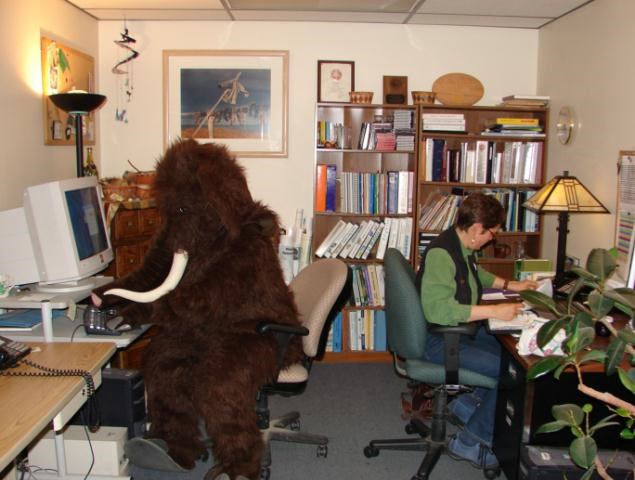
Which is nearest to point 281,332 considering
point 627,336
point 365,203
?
point 627,336

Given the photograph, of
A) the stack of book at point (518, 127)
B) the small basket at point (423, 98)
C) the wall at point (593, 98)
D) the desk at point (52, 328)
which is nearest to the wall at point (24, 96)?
the desk at point (52, 328)

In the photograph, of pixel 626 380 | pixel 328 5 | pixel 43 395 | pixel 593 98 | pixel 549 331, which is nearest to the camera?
pixel 626 380

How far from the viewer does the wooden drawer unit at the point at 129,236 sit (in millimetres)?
3252

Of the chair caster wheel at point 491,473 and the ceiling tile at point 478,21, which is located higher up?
the ceiling tile at point 478,21

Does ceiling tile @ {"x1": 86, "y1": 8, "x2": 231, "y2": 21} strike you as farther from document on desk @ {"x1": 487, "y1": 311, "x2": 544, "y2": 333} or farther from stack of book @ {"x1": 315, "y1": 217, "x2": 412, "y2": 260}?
document on desk @ {"x1": 487, "y1": 311, "x2": 544, "y2": 333}

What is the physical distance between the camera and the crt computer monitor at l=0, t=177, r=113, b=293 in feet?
7.77

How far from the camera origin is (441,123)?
3.83m

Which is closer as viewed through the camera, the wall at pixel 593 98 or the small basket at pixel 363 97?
the wall at pixel 593 98

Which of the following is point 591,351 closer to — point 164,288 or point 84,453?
point 164,288

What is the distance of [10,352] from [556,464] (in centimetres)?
193

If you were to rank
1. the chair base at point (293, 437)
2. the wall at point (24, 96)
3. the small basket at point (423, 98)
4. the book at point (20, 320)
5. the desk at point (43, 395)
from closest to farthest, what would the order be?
1. the desk at point (43, 395)
2. the book at point (20, 320)
3. the chair base at point (293, 437)
4. the wall at point (24, 96)
5. the small basket at point (423, 98)

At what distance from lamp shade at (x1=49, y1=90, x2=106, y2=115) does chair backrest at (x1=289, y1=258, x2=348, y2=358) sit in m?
1.49

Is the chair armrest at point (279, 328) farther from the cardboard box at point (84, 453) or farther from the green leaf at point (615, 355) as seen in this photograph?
the green leaf at point (615, 355)

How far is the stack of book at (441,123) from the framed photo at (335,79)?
0.55 metres
